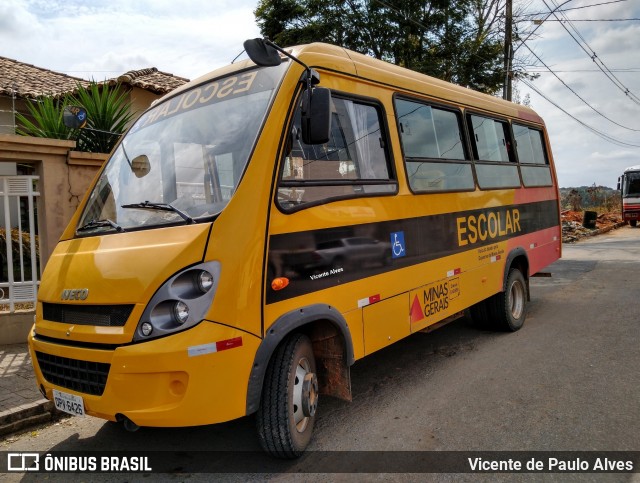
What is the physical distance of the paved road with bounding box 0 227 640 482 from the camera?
352 cm

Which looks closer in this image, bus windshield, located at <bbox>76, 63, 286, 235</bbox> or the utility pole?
bus windshield, located at <bbox>76, 63, 286, 235</bbox>

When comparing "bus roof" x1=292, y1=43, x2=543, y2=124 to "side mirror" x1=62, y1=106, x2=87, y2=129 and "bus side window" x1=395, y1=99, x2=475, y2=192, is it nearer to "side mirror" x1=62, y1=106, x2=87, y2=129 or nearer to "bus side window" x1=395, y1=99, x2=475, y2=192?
"bus side window" x1=395, y1=99, x2=475, y2=192

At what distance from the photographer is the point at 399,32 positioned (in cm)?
1675

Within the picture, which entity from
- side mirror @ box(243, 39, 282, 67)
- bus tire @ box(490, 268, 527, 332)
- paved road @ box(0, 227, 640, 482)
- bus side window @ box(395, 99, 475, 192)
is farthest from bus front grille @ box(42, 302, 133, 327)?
bus tire @ box(490, 268, 527, 332)

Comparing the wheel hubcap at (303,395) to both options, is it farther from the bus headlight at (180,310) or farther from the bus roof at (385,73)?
the bus roof at (385,73)

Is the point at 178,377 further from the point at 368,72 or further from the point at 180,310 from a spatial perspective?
the point at 368,72

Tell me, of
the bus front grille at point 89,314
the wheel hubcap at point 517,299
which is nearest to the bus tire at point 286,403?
the bus front grille at point 89,314

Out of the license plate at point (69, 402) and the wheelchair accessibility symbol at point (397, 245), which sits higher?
the wheelchair accessibility symbol at point (397, 245)

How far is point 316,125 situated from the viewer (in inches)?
126

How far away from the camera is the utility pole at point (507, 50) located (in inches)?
655

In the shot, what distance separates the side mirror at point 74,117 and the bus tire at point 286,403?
556 centimetres

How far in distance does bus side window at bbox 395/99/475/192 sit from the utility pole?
41.9ft

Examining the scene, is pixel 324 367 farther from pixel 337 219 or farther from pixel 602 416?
pixel 602 416

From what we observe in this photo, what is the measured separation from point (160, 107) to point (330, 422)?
286 cm
